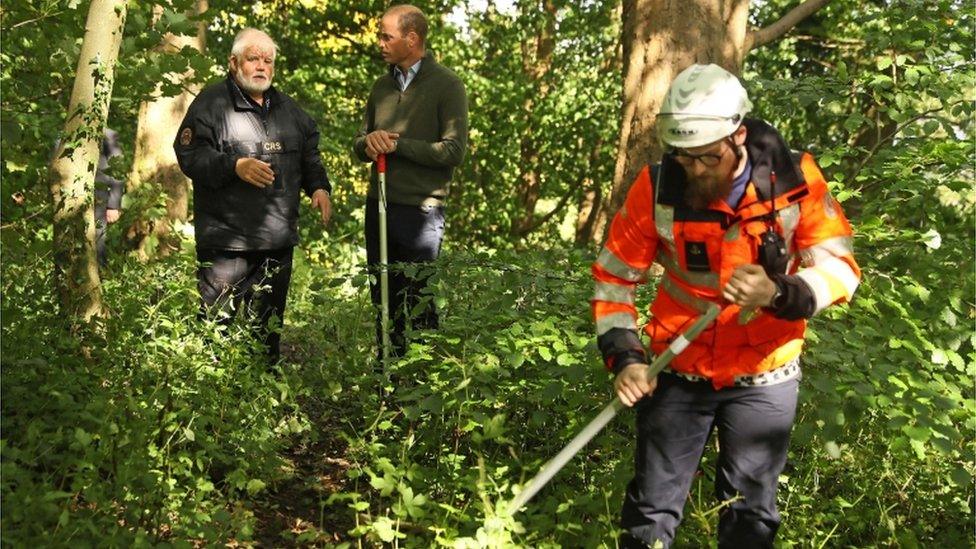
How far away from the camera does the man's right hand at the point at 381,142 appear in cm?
593

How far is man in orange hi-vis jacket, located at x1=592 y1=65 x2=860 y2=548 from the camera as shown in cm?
309

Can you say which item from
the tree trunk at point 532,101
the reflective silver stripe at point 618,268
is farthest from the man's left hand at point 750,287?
the tree trunk at point 532,101

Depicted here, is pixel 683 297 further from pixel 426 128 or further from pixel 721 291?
pixel 426 128

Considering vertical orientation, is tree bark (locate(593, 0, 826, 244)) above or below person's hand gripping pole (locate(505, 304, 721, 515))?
above

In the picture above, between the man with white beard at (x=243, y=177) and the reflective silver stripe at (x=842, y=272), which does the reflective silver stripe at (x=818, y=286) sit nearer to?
the reflective silver stripe at (x=842, y=272)

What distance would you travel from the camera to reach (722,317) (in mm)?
3242

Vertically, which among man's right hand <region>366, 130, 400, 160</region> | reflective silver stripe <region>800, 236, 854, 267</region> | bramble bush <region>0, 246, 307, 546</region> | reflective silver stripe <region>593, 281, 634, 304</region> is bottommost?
bramble bush <region>0, 246, 307, 546</region>

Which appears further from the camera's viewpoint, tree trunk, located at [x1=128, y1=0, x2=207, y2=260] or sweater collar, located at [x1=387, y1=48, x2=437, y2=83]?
tree trunk, located at [x1=128, y1=0, x2=207, y2=260]

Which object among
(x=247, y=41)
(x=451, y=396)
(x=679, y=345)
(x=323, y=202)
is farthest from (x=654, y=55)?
(x=679, y=345)

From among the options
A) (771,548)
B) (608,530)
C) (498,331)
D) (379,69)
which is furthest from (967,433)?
(379,69)

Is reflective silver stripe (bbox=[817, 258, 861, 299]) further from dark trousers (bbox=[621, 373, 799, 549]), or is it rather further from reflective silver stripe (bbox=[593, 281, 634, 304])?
reflective silver stripe (bbox=[593, 281, 634, 304])

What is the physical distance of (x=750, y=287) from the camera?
296cm

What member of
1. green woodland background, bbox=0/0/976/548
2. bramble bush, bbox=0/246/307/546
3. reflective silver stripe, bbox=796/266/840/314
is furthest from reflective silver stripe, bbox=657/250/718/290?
bramble bush, bbox=0/246/307/546

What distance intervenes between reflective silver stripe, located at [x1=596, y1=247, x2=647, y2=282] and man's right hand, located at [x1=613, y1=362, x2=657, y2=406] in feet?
1.01
